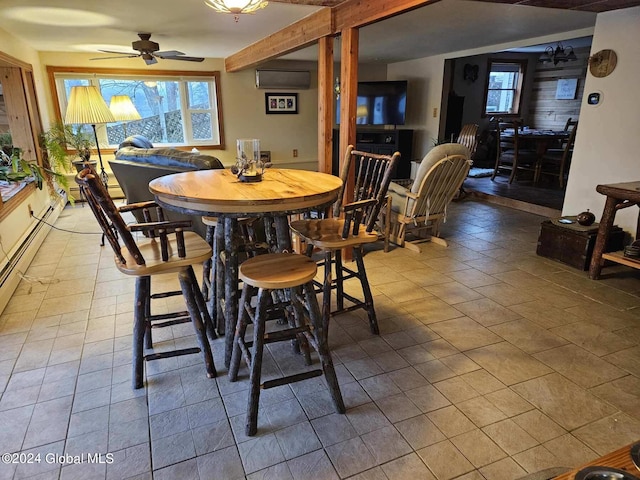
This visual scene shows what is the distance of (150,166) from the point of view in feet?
11.0

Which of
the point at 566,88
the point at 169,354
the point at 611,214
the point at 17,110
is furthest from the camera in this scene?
the point at 566,88

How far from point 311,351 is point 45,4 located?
3.27 meters

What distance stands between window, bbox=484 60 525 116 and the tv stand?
7.28 ft

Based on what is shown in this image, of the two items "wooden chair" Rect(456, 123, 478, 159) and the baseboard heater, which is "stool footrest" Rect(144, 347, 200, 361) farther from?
"wooden chair" Rect(456, 123, 478, 159)

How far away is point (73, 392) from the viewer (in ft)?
6.25

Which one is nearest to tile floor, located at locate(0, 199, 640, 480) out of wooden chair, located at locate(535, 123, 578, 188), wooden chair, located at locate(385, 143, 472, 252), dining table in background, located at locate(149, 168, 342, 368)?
dining table in background, located at locate(149, 168, 342, 368)

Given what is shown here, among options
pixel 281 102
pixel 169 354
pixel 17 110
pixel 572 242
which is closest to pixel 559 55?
pixel 281 102

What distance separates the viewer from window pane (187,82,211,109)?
652 cm

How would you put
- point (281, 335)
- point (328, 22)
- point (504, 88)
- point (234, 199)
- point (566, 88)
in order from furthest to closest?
point (504, 88) → point (566, 88) → point (328, 22) → point (281, 335) → point (234, 199)

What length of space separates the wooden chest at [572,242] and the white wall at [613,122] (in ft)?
0.94

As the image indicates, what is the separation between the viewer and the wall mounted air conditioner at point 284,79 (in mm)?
6598

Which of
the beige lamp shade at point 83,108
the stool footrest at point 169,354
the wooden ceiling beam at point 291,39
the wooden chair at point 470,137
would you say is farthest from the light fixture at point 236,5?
the wooden chair at point 470,137

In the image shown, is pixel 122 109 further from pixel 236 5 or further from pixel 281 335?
pixel 281 335

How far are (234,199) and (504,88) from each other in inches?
330
